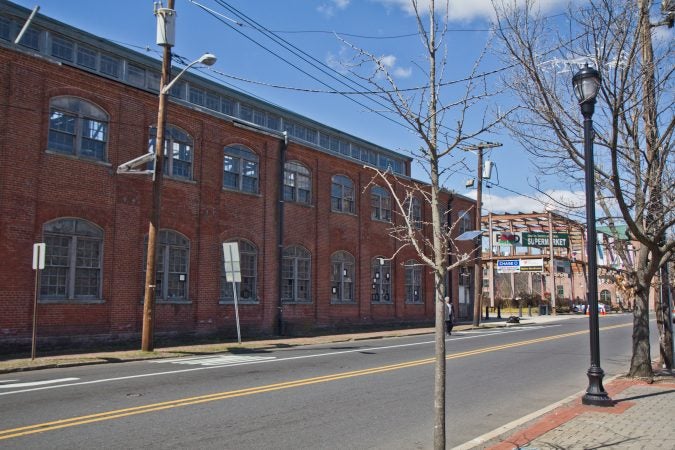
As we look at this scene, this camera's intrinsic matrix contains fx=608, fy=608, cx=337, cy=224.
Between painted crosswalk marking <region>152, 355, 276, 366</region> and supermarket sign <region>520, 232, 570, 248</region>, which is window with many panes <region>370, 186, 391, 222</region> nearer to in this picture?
painted crosswalk marking <region>152, 355, 276, 366</region>

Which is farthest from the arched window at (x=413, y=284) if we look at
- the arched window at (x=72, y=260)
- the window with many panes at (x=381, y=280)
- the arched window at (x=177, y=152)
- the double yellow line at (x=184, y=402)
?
the arched window at (x=72, y=260)

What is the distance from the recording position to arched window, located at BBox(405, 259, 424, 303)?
3588 centimetres

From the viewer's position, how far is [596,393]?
30.4ft

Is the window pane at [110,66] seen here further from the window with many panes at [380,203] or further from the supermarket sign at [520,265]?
the supermarket sign at [520,265]

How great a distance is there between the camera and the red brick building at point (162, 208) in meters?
17.7

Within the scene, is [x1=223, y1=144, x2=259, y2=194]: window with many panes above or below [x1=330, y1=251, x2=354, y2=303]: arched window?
above

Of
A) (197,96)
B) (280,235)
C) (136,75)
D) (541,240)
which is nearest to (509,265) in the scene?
(541,240)

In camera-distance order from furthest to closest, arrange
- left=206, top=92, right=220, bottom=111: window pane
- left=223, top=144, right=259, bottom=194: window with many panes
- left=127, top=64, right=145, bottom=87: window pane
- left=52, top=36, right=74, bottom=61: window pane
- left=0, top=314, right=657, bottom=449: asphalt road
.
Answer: left=206, top=92, right=220, bottom=111: window pane → left=127, top=64, right=145, bottom=87: window pane → left=223, top=144, right=259, bottom=194: window with many panes → left=52, top=36, right=74, bottom=61: window pane → left=0, top=314, right=657, bottom=449: asphalt road

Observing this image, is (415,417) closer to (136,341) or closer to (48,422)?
(48,422)

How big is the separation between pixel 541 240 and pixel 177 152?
41.9 m

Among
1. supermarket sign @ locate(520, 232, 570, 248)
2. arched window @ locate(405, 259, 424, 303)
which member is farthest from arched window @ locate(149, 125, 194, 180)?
supermarket sign @ locate(520, 232, 570, 248)

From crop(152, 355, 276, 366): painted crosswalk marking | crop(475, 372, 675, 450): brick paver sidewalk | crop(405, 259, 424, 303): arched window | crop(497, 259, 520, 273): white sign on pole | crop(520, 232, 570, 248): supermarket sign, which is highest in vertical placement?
crop(520, 232, 570, 248): supermarket sign

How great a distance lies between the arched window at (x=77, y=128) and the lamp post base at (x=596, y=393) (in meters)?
16.1

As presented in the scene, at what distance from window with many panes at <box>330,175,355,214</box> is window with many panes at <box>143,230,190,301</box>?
9858 mm
